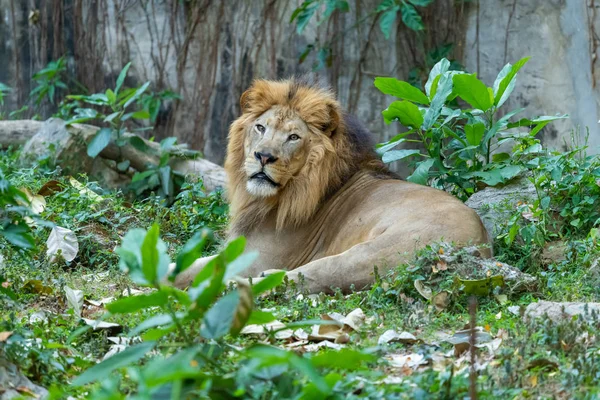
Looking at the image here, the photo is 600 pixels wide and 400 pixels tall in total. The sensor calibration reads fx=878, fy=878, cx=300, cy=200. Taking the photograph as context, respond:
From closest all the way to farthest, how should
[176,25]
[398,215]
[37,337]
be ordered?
[37,337]
[398,215]
[176,25]

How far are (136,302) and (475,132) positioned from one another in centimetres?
366

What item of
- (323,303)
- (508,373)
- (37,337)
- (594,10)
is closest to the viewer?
(508,373)

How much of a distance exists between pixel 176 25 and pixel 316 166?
513 centimetres

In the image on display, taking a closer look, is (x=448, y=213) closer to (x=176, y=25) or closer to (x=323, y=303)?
(x=323, y=303)

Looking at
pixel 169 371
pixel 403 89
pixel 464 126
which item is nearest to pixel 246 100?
pixel 403 89

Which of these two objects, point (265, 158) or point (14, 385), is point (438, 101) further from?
point (14, 385)

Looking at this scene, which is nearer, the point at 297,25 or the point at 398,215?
the point at 398,215

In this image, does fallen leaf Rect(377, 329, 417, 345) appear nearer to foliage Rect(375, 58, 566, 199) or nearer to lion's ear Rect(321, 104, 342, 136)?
foliage Rect(375, 58, 566, 199)

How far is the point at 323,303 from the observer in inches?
186

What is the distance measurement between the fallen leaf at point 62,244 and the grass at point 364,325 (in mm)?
A: 66

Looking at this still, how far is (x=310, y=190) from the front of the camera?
5906 millimetres

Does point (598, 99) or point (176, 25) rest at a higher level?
point (176, 25)

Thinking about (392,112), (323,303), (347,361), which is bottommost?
(323,303)

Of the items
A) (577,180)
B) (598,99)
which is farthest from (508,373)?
(598,99)
